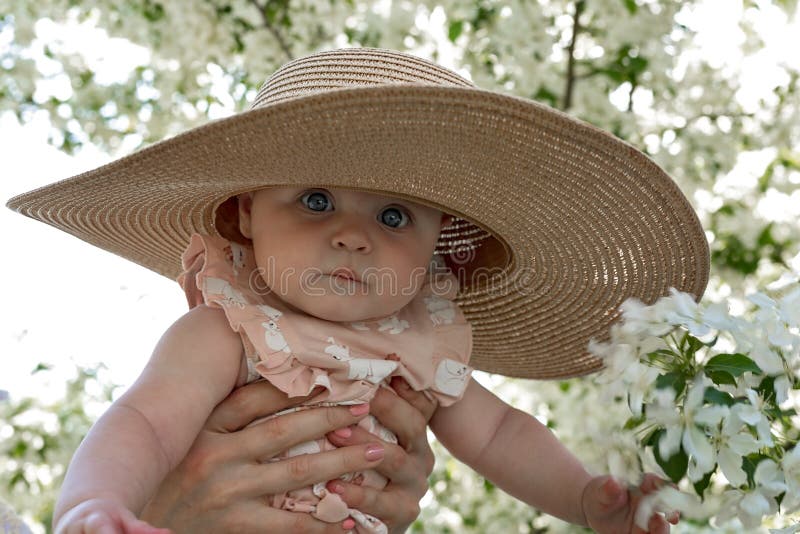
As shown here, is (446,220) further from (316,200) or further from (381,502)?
(381,502)

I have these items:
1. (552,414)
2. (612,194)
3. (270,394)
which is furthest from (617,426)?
(552,414)

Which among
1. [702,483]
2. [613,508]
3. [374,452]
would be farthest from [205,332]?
[702,483]

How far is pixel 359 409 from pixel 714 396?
75 cm

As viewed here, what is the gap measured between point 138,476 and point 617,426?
68 centimetres

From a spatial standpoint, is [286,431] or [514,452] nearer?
[286,431]

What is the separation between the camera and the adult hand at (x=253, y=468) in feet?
5.16

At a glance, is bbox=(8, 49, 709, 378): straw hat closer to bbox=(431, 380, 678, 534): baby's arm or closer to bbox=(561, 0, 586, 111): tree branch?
bbox=(431, 380, 678, 534): baby's arm

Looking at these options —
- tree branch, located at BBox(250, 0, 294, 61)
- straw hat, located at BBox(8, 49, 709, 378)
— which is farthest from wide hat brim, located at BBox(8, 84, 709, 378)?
tree branch, located at BBox(250, 0, 294, 61)

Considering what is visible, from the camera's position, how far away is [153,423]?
4.64 ft

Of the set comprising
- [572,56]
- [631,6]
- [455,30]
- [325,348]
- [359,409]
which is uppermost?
[325,348]

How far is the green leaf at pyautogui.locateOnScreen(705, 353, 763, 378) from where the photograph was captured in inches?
41.7

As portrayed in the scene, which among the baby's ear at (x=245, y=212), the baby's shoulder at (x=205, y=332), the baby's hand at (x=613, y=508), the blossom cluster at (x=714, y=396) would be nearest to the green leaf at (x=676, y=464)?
the blossom cluster at (x=714, y=396)

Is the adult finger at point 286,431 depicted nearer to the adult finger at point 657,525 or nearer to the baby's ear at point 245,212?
the baby's ear at point 245,212

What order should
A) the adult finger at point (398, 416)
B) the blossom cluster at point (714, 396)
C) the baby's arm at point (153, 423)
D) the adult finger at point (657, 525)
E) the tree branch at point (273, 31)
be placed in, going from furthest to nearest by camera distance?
the tree branch at point (273, 31)
the adult finger at point (398, 416)
the adult finger at point (657, 525)
the baby's arm at point (153, 423)
the blossom cluster at point (714, 396)
